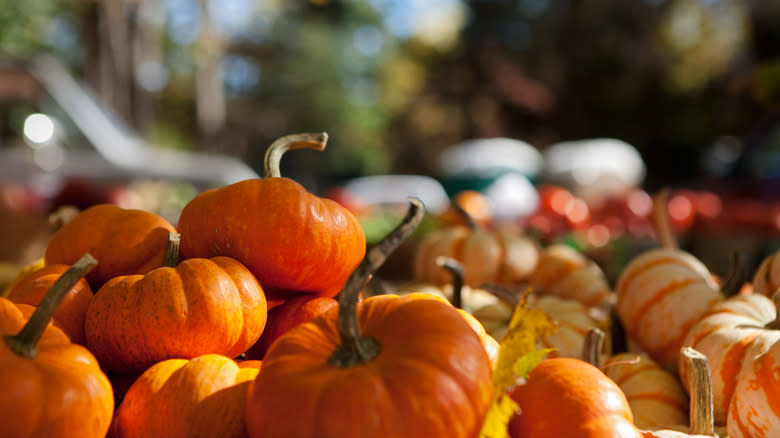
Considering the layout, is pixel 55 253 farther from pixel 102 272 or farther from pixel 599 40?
pixel 599 40

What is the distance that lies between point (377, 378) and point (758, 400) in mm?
881

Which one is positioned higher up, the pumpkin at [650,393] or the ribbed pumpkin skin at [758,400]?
the ribbed pumpkin skin at [758,400]

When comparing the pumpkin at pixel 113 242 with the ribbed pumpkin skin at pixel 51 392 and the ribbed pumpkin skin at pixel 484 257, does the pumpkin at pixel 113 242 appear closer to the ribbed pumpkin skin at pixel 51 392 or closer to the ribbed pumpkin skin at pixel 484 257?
the ribbed pumpkin skin at pixel 51 392

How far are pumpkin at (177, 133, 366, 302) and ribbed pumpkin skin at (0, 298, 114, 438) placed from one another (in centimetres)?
39

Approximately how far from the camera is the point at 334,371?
104 centimetres

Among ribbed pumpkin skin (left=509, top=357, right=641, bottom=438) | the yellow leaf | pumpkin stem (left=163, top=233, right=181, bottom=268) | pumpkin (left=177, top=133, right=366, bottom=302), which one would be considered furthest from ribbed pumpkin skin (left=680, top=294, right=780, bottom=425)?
pumpkin stem (left=163, top=233, right=181, bottom=268)

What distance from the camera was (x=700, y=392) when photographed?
1370 millimetres

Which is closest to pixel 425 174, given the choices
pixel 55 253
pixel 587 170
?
pixel 587 170

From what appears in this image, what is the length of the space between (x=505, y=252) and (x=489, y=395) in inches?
102

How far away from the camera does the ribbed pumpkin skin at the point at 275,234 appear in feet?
4.64

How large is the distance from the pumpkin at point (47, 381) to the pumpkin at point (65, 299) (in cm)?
16

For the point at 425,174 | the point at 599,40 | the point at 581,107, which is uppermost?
the point at 599,40

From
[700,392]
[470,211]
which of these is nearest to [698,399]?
[700,392]

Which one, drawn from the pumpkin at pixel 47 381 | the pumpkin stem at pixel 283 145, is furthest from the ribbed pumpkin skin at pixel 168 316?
the pumpkin stem at pixel 283 145
